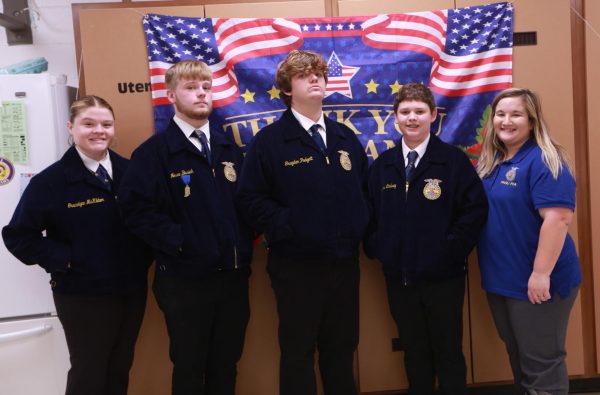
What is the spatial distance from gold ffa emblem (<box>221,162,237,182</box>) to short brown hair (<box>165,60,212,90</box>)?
1.34ft

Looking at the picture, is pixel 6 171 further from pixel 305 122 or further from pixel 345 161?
pixel 345 161

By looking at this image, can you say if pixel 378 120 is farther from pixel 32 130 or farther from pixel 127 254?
pixel 32 130

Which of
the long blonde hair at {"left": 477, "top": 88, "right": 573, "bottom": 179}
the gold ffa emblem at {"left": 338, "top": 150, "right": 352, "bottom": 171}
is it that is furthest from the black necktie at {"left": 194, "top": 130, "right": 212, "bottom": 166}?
the long blonde hair at {"left": 477, "top": 88, "right": 573, "bottom": 179}

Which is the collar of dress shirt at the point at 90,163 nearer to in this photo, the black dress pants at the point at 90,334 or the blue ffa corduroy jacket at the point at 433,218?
the black dress pants at the point at 90,334

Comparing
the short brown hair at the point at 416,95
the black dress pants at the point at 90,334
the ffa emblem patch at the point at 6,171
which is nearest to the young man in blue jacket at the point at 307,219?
the short brown hair at the point at 416,95

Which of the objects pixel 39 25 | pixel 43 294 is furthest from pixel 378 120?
pixel 39 25

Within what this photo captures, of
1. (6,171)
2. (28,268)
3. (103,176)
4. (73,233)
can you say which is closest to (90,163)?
(103,176)

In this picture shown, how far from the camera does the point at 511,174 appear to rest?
1.97m

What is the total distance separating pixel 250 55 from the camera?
244cm

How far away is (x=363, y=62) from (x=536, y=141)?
999 mm

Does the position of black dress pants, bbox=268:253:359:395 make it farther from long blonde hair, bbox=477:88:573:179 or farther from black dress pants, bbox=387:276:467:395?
long blonde hair, bbox=477:88:573:179

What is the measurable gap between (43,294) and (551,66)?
3.06m

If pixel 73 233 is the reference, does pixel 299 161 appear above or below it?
above

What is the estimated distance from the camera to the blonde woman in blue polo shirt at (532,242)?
6.12 feet
